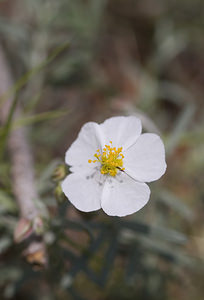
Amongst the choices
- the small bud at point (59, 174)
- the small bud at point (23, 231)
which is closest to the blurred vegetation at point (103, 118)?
the small bud at point (59, 174)

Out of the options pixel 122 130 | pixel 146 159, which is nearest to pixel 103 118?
pixel 122 130

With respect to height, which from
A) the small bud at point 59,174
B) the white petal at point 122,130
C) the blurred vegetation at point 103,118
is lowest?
the blurred vegetation at point 103,118

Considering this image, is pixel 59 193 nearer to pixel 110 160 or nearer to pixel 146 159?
pixel 110 160

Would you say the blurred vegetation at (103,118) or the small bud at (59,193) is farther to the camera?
the blurred vegetation at (103,118)

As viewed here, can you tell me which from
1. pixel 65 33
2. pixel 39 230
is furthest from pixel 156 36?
pixel 39 230

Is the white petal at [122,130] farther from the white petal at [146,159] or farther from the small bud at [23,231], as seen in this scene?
the small bud at [23,231]
